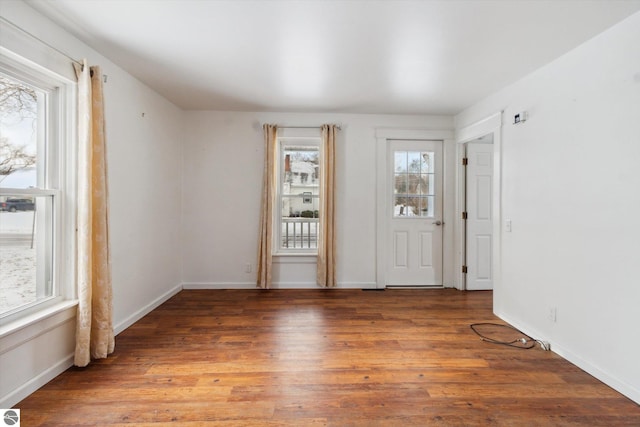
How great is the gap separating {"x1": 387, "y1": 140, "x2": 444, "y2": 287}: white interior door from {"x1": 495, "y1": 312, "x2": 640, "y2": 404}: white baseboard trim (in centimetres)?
164

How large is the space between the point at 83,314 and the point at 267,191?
7.96 ft

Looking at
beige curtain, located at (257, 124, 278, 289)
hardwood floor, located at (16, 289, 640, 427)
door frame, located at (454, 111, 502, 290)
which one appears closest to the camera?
hardwood floor, located at (16, 289, 640, 427)

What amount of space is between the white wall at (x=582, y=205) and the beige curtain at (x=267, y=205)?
2.83m

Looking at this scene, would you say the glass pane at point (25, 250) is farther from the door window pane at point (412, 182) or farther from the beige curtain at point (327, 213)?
the door window pane at point (412, 182)

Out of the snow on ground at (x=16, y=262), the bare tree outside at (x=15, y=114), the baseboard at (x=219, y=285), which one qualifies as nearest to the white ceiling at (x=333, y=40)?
the bare tree outside at (x=15, y=114)

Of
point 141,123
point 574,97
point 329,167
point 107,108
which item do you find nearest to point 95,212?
point 107,108

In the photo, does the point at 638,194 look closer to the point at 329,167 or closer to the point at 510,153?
the point at 510,153

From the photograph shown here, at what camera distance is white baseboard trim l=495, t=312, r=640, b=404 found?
6.17 ft

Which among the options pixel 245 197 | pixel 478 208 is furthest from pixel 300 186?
pixel 478 208

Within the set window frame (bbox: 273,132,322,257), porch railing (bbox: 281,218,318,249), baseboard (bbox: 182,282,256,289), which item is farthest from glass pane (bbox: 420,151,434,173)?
baseboard (bbox: 182,282,256,289)

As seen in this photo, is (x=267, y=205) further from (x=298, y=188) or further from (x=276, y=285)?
(x=276, y=285)

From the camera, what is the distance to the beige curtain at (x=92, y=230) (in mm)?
2123

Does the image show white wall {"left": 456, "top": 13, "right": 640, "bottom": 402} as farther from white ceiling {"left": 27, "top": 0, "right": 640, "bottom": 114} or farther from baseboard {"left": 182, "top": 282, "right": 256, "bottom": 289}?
baseboard {"left": 182, "top": 282, "right": 256, "bottom": 289}

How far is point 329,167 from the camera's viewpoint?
412 cm
